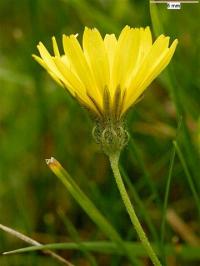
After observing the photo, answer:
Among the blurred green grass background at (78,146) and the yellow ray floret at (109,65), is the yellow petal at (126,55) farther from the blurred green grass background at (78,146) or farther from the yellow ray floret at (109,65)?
the blurred green grass background at (78,146)

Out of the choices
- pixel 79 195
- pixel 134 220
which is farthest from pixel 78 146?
pixel 134 220

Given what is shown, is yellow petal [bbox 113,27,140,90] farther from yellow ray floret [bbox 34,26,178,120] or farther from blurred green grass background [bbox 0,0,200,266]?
blurred green grass background [bbox 0,0,200,266]

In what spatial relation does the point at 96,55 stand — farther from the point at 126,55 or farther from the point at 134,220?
the point at 134,220

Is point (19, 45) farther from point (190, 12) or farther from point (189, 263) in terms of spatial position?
point (189, 263)

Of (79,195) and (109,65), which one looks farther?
(79,195)

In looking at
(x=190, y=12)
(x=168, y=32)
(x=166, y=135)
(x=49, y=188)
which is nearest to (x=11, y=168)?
(x=49, y=188)

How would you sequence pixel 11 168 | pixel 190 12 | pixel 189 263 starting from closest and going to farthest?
pixel 189 263, pixel 11 168, pixel 190 12

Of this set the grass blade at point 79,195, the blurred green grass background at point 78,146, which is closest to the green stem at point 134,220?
the grass blade at point 79,195
